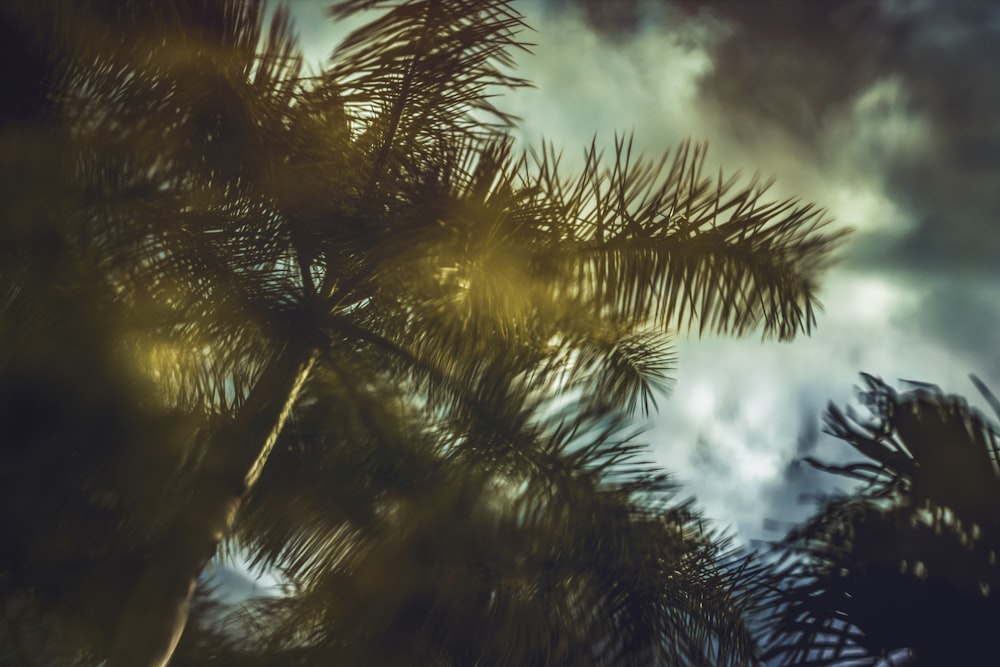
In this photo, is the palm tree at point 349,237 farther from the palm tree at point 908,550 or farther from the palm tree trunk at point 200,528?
the palm tree at point 908,550

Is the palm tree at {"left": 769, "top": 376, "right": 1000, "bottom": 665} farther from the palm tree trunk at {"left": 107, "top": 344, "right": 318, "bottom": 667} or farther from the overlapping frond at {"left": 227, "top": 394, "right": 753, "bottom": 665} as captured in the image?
the palm tree trunk at {"left": 107, "top": 344, "right": 318, "bottom": 667}

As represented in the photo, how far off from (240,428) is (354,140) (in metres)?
0.82

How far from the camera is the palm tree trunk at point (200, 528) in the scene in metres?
1.16

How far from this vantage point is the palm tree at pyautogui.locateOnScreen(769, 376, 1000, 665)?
0.52 metres

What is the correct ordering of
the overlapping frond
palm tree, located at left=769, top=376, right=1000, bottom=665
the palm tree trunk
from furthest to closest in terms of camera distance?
the overlapping frond < the palm tree trunk < palm tree, located at left=769, top=376, right=1000, bottom=665

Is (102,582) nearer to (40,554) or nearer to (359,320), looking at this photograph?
(40,554)

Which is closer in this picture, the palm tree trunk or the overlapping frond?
the palm tree trunk

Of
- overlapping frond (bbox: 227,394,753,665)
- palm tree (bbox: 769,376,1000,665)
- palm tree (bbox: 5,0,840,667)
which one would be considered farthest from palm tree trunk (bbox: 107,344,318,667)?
palm tree (bbox: 769,376,1000,665)

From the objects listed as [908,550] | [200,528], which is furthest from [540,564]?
[908,550]

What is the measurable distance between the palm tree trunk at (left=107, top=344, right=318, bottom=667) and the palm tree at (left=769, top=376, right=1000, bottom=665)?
1138mm

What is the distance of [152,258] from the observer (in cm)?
159

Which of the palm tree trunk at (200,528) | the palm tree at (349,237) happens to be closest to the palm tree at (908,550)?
the palm tree at (349,237)

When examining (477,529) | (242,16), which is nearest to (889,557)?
(477,529)

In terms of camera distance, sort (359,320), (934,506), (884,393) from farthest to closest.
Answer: (359,320)
(884,393)
(934,506)
